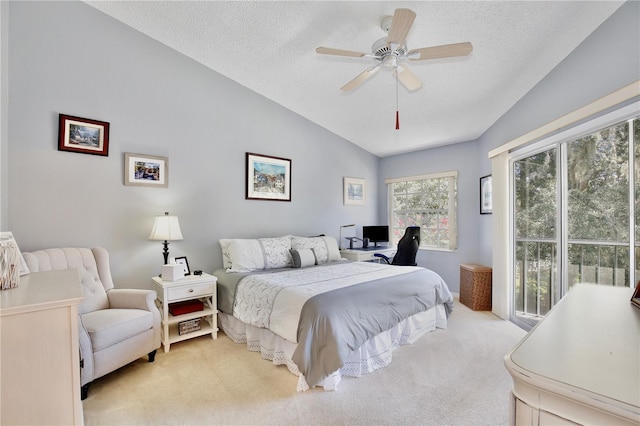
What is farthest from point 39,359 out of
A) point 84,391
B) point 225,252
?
point 225,252

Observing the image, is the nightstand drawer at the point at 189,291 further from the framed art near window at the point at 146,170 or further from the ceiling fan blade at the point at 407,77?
the ceiling fan blade at the point at 407,77

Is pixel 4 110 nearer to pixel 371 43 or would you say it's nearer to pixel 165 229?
pixel 165 229

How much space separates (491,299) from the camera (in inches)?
153

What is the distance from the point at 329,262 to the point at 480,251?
7.65 ft

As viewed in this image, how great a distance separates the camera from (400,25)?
1.82 meters

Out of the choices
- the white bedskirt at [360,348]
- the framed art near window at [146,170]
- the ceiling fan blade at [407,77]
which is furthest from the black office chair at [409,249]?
the framed art near window at [146,170]

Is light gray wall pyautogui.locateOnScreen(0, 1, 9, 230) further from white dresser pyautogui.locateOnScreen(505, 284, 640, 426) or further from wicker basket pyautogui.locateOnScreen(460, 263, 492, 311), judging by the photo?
wicker basket pyautogui.locateOnScreen(460, 263, 492, 311)

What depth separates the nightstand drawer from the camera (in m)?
2.75

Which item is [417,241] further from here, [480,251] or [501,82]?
[501,82]

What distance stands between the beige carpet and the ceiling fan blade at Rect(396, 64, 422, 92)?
239 centimetres

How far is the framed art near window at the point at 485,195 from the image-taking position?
412 cm

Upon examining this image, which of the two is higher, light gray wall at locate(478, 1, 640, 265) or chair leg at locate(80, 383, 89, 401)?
light gray wall at locate(478, 1, 640, 265)

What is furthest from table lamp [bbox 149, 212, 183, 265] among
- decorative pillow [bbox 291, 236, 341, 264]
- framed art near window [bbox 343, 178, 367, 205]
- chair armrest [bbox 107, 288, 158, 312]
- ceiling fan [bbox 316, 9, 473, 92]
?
framed art near window [bbox 343, 178, 367, 205]

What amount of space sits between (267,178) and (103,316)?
2.37 metres
